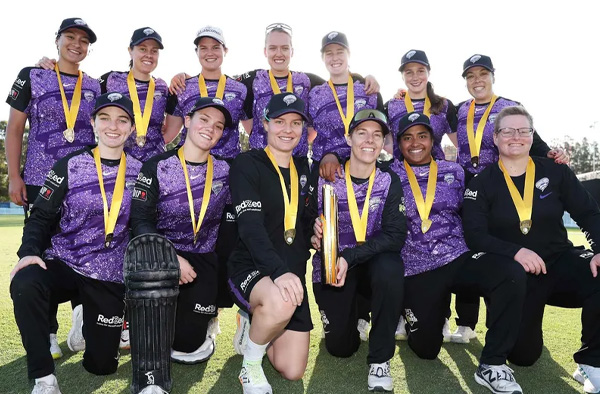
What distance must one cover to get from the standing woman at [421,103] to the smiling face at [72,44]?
3.12 meters

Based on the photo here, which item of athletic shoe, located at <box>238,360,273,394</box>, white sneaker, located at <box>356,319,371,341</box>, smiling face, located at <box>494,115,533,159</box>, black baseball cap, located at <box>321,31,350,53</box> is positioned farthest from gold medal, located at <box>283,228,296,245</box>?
black baseball cap, located at <box>321,31,350,53</box>

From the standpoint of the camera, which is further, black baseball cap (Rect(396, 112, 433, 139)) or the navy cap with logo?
the navy cap with logo

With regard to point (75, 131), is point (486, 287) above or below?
below

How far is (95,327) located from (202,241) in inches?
42.0

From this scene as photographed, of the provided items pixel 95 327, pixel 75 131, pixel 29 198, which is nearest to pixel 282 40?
pixel 75 131

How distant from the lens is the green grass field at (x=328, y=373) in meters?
3.62

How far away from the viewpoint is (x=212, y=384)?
12.2ft

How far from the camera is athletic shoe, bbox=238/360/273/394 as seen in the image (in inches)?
135

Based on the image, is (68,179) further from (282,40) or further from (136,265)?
(282,40)

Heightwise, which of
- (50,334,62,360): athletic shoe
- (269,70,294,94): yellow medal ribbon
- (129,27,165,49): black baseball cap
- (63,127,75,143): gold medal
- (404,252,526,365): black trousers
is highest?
(129,27,165,49): black baseball cap

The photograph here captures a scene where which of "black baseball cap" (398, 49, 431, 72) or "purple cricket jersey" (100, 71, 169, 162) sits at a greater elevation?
"black baseball cap" (398, 49, 431, 72)

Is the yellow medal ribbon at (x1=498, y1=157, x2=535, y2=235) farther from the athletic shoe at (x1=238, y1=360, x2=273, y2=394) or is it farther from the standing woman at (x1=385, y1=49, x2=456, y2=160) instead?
the athletic shoe at (x1=238, y1=360, x2=273, y2=394)

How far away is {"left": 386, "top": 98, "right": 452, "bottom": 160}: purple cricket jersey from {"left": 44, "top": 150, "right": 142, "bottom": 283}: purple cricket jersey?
9.15 feet

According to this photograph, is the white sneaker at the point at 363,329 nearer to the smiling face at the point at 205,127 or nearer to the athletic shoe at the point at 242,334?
the athletic shoe at the point at 242,334
